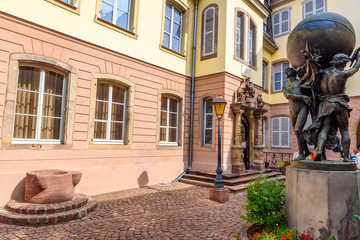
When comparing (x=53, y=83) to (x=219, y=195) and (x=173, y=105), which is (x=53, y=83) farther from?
(x=219, y=195)

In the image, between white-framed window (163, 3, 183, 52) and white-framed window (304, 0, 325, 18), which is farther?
white-framed window (304, 0, 325, 18)

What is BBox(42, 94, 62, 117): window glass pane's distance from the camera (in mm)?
6383

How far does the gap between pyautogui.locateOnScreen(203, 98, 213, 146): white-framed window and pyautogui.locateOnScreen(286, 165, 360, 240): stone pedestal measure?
6.48 metres

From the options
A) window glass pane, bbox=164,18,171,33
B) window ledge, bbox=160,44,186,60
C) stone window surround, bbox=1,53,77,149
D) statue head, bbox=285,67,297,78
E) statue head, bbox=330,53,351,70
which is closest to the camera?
statue head, bbox=330,53,351,70

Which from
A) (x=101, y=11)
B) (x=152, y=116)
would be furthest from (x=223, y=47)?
(x=101, y=11)

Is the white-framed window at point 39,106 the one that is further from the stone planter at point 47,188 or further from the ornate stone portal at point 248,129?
the ornate stone portal at point 248,129

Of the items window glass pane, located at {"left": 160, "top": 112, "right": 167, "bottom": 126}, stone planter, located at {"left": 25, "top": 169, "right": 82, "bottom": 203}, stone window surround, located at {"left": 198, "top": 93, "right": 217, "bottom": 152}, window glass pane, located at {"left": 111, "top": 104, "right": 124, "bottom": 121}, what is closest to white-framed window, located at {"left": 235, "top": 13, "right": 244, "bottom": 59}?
stone window surround, located at {"left": 198, "top": 93, "right": 217, "bottom": 152}

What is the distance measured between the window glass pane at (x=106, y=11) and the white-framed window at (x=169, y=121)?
345 cm

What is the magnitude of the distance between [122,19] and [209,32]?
3946mm

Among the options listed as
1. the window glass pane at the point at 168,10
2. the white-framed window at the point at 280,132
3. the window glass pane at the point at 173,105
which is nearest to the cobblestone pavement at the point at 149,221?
the window glass pane at the point at 173,105

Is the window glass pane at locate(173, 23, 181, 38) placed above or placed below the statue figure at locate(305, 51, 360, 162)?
above

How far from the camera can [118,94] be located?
805cm

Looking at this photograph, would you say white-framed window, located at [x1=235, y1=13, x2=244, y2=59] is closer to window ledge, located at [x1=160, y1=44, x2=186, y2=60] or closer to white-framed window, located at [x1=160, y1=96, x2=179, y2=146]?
window ledge, located at [x1=160, y1=44, x2=186, y2=60]

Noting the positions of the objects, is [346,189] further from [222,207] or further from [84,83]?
[84,83]
